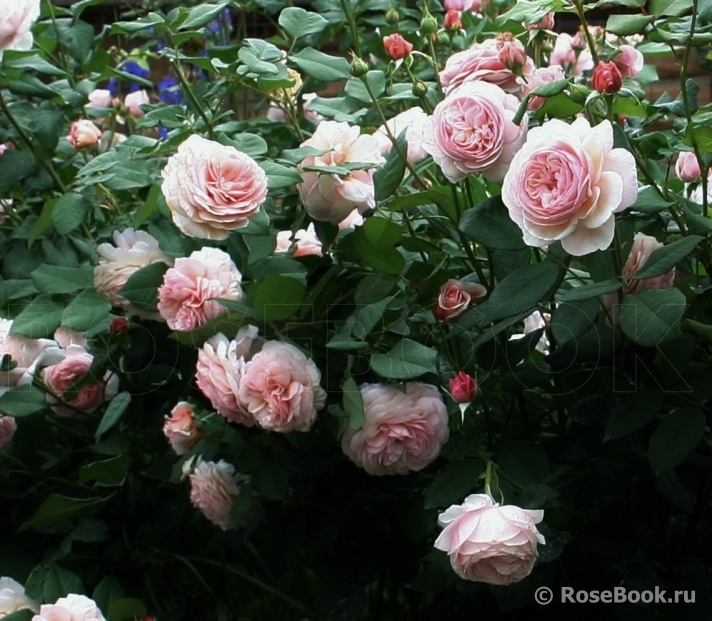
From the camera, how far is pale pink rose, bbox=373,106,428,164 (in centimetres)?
92

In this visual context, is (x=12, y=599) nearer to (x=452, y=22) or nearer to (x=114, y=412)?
(x=114, y=412)

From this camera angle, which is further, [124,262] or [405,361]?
[124,262]

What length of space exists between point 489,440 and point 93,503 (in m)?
0.46

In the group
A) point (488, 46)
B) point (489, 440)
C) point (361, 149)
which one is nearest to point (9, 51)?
point (361, 149)

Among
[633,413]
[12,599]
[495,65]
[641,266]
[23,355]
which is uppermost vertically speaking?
[495,65]

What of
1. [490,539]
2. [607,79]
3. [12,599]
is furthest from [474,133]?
[12,599]

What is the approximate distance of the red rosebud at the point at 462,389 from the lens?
752 mm

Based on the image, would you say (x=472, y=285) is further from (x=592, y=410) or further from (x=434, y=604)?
(x=434, y=604)

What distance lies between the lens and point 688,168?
3.18 feet

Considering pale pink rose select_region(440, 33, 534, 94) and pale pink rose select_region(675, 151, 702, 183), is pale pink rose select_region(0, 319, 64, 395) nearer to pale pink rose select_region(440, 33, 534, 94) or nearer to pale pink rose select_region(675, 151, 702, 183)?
pale pink rose select_region(440, 33, 534, 94)

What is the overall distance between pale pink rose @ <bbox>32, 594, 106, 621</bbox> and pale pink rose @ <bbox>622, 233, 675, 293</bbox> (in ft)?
1.90

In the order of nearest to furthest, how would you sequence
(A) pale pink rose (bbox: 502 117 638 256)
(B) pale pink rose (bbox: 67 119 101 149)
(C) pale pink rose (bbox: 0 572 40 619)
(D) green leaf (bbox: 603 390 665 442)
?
(A) pale pink rose (bbox: 502 117 638 256), (D) green leaf (bbox: 603 390 665 442), (C) pale pink rose (bbox: 0 572 40 619), (B) pale pink rose (bbox: 67 119 101 149)

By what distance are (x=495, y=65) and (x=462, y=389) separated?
0.31m

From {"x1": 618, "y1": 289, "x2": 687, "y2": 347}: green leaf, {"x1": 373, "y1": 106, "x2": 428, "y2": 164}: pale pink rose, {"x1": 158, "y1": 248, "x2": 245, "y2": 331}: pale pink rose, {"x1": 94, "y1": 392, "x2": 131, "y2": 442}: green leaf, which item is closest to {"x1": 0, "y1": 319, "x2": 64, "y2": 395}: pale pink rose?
{"x1": 94, "y1": 392, "x2": 131, "y2": 442}: green leaf
